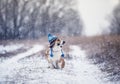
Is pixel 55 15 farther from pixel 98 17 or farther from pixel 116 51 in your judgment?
pixel 116 51

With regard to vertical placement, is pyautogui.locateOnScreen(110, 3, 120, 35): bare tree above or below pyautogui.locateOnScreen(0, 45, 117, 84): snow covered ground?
above

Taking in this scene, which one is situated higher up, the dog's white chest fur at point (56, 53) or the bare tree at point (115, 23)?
the bare tree at point (115, 23)

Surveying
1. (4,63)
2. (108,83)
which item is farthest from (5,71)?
(108,83)

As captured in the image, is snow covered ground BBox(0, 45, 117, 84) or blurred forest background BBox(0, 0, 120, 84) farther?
blurred forest background BBox(0, 0, 120, 84)

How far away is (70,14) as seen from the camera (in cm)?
288

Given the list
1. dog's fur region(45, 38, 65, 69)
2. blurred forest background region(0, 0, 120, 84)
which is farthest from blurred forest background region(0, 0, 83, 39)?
dog's fur region(45, 38, 65, 69)

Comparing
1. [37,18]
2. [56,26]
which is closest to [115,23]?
[56,26]

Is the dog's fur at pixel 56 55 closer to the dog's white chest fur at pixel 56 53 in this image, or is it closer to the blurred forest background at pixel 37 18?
the dog's white chest fur at pixel 56 53

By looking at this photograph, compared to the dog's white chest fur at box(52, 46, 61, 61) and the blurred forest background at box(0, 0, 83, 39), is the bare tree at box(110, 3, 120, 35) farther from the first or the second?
the dog's white chest fur at box(52, 46, 61, 61)

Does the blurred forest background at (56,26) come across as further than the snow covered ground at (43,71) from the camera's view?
Yes

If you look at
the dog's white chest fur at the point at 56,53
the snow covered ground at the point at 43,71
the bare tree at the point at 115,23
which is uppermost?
the bare tree at the point at 115,23

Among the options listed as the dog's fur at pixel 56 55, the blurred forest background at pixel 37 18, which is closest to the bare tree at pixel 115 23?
the blurred forest background at pixel 37 18

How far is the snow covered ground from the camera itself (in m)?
2.73

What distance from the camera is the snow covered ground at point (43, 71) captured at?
8.95ft
